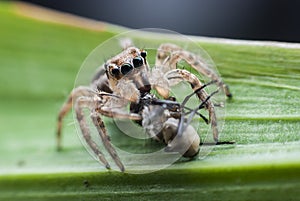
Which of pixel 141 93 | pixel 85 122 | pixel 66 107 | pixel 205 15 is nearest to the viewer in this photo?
pixel 141 93

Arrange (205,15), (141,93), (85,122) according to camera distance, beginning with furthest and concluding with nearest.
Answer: (205,15), (85,122), (141,93)

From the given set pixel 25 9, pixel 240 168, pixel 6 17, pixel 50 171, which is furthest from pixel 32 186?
pixel 6 17

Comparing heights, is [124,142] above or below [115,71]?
below

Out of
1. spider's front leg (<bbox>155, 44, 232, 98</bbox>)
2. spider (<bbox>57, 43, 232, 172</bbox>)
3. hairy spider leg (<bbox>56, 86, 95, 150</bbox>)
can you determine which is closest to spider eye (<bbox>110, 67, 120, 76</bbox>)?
spider (<bbox>57, 43, 232, 172</bbox>)

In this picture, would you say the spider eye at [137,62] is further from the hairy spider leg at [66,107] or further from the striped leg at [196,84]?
the hairy spider leg at [66,107]

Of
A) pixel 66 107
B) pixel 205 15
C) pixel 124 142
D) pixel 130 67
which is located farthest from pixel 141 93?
pixel 205 15

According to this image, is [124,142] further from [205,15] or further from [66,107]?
[205,15]

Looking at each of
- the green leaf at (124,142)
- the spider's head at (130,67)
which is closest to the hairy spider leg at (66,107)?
the green leaf at (124,142)

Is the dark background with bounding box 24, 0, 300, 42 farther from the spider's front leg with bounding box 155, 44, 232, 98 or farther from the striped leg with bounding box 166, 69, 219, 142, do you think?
the striped leg with bounding box 166, 69, 219, 142
